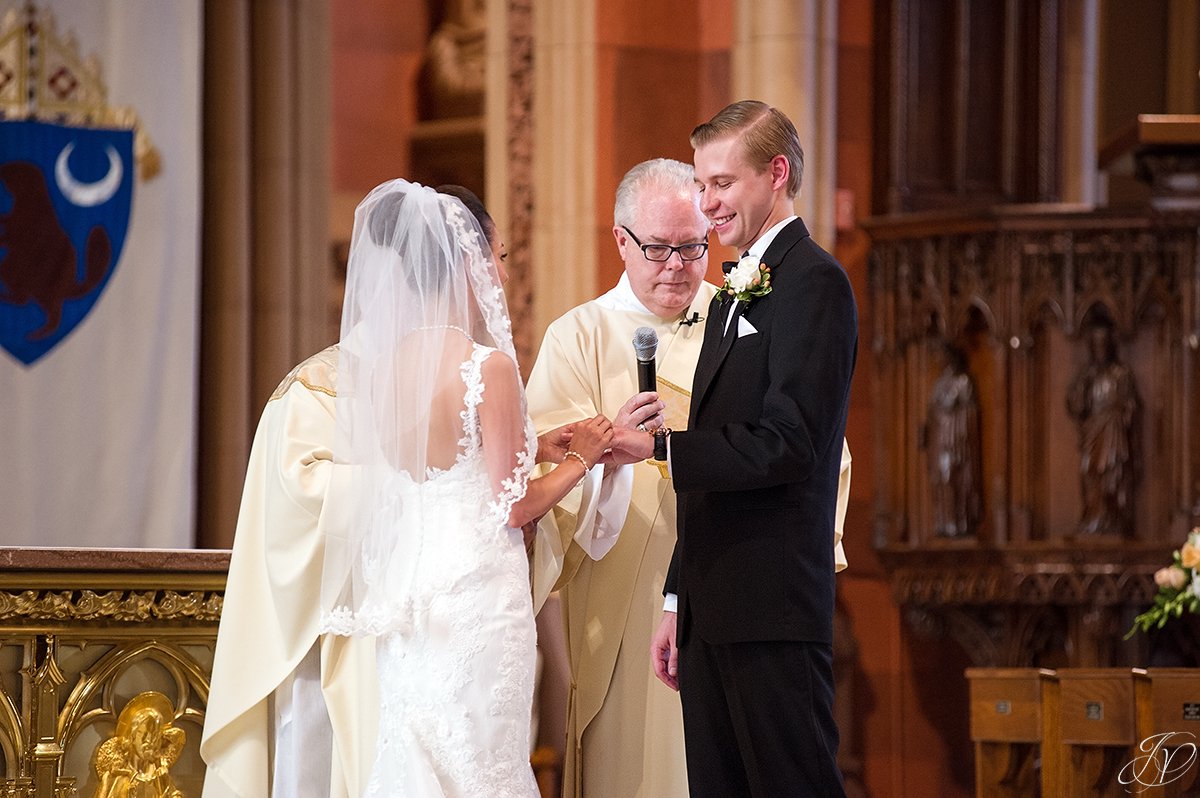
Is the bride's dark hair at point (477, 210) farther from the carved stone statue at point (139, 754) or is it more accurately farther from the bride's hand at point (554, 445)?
the carved stone statue at point (139, 754)

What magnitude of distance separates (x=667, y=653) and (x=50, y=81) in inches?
194

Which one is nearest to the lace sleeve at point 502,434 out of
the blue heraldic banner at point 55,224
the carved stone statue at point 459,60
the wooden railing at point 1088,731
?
the wooden railing at point 1088,731

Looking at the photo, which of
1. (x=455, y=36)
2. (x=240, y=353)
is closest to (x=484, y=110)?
(x=455, y=36)

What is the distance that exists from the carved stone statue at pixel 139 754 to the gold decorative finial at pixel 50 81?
11.8 feet

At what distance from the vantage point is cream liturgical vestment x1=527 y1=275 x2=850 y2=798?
Answer: 4773 millimetres

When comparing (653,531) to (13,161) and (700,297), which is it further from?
(13,161)

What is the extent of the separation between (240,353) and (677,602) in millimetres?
4601

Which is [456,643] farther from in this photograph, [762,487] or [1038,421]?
[1038,421]

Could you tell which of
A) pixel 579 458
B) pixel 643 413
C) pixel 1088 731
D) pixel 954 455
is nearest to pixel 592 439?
pixel 579 458

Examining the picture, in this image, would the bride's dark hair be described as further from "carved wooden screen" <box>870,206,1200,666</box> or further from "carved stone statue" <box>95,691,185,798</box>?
"carved wooden screen" <box>870,206,1200,666</box>

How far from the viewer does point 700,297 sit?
201 inches

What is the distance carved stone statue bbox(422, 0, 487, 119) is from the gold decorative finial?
2067 mm

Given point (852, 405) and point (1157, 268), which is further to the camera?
point (852, 405)

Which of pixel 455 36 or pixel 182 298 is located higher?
pixel 455 36
